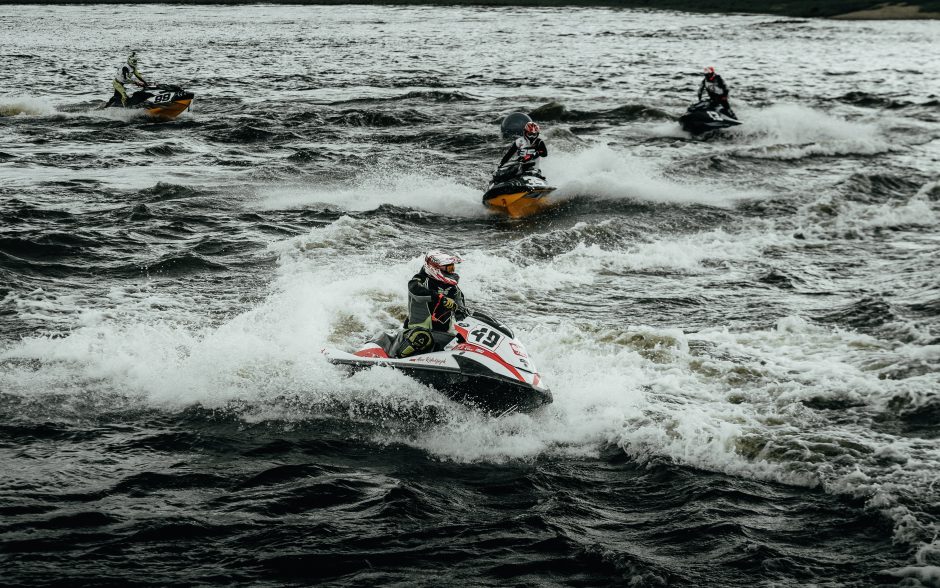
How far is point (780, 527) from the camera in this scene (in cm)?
920

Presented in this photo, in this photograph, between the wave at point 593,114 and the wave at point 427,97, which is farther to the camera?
the wave at point 427,97

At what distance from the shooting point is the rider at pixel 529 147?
72.9 feet

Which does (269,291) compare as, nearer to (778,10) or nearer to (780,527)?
(780,527)

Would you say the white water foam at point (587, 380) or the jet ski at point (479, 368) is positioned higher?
the jet ski at point (479, 368)

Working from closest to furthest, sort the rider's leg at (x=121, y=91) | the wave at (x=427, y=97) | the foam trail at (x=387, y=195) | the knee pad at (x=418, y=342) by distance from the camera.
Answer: the knee pad at (x=418, y=342)
the foam trail at (x=387, y=195)
the rider's leg at (x=121, y=91)
the wave at (x=427, y=97)

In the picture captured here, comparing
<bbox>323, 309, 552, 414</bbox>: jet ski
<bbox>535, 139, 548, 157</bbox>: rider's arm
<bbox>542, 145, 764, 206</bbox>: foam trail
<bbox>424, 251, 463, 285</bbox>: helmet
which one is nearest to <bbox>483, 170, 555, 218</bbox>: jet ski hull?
<bbox>535, 139, 548, 157</bbox>: rider's arm

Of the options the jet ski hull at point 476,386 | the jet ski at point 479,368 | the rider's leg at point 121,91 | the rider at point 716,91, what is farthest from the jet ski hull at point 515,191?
the rider's leg at point 121,91

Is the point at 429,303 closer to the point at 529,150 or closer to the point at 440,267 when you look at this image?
the point at 440,267

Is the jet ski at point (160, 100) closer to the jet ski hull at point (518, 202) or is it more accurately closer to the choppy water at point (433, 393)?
the choppy water at point (433, 393)

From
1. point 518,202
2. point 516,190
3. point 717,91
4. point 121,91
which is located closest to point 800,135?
point 717,91

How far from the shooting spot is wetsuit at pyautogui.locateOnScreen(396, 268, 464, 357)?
11.5 metres

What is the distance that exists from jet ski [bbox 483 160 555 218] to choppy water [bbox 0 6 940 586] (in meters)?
0.63

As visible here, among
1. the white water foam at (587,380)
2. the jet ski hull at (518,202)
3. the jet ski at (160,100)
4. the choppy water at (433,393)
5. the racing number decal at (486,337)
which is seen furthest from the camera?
the jet ski at (160,100)

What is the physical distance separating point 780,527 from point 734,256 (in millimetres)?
11146
